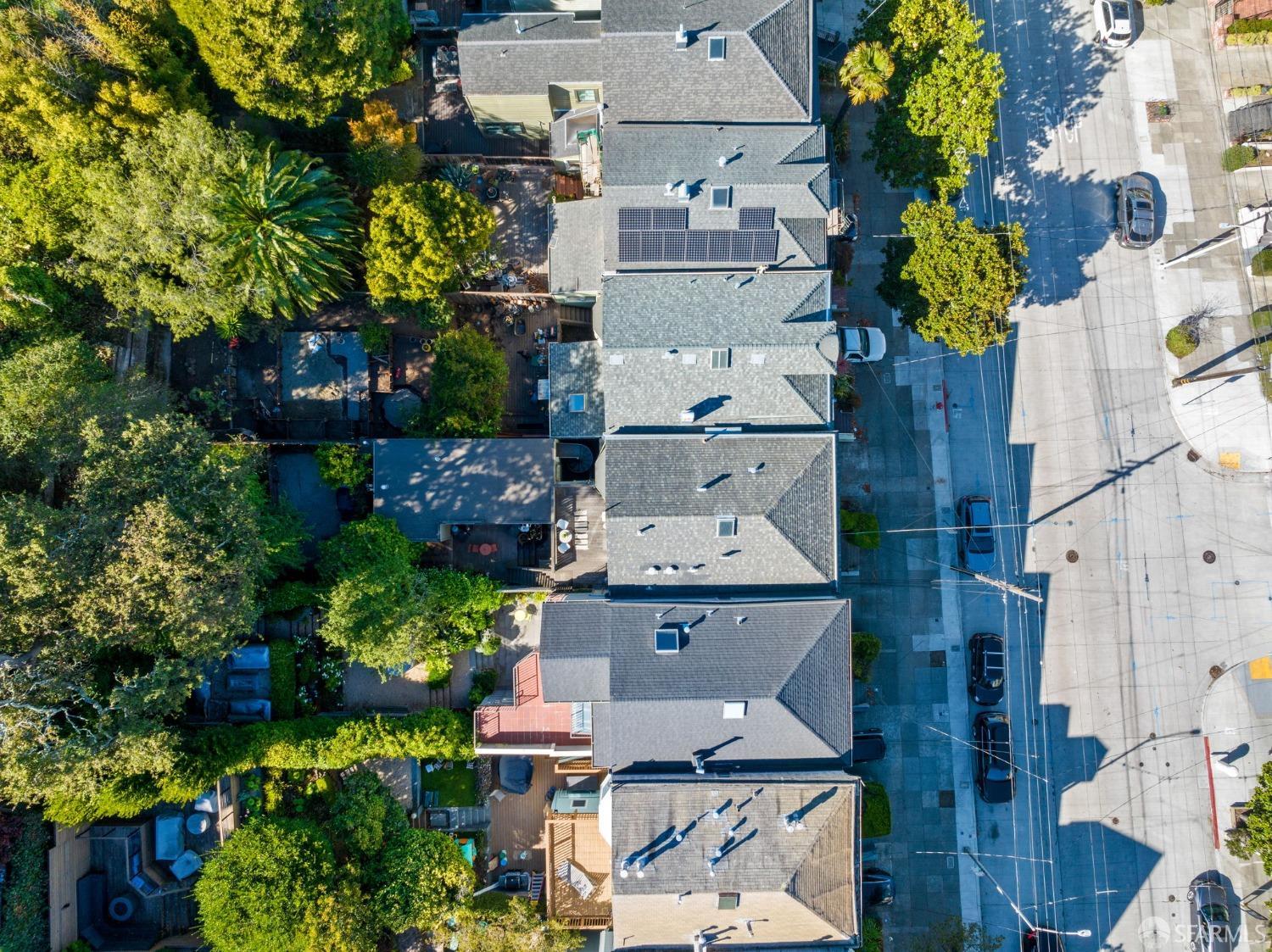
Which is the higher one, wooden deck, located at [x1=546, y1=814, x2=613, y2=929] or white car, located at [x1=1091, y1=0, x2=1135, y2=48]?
white car, located at [x1=1091, y1=0, x2=1135, y2=48]

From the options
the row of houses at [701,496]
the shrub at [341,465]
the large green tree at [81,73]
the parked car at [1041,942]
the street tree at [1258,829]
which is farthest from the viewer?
the parked car at [1041,942]

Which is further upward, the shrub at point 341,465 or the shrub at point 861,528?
the shrub at point 341,465

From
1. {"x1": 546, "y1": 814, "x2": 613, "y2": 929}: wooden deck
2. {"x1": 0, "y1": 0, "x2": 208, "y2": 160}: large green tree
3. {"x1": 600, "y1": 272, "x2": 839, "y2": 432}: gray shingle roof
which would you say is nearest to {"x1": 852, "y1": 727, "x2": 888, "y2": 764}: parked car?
{"x1": 546, "y1": 814, "x2": 613, "y2": 929}: wooden deck

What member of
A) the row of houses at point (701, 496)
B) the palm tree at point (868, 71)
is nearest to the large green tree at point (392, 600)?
the row of houses at point (701, 496)

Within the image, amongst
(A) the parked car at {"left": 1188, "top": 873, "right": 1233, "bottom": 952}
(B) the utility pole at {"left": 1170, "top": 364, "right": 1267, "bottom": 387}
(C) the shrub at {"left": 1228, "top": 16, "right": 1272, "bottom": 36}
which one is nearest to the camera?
(A) the parked car at {"left": 1188, "top": 873, "right": 1233, "bottom": 952}

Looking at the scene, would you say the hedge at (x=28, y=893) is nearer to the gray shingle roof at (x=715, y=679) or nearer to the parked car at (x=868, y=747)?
the gray shingle roof at (x=715, y=679)

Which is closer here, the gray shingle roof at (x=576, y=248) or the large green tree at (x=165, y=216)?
the large green tree at (x=165, y=216)

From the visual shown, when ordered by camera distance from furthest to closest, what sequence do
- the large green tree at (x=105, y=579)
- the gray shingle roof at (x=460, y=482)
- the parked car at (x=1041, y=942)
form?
the parked car at (x=1041, y=942) < the gray shingle roof at (x=460, y=482) < the large green tree at (x=105, y=579)

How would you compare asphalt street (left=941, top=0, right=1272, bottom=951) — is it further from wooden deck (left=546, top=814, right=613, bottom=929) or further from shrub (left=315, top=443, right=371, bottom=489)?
shrub (left=315, top=443, right=371, bottom=489)
